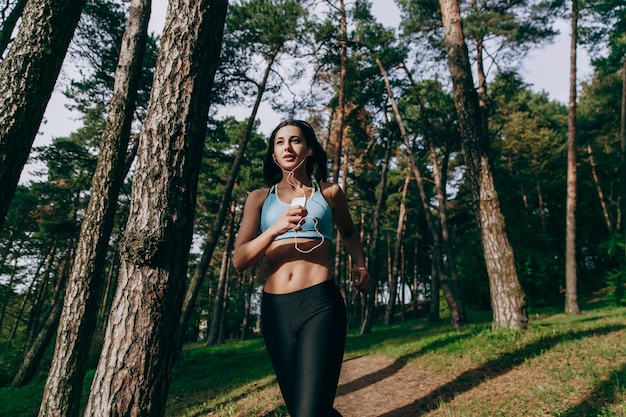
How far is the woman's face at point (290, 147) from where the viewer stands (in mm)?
2488

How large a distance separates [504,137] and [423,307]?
22146 mm

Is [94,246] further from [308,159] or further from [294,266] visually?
[294,266]

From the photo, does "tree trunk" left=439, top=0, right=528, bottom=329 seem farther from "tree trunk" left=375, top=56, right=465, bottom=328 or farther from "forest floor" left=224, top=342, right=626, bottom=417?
"tree trunk" left=375, top=56, right=465, bottom=328

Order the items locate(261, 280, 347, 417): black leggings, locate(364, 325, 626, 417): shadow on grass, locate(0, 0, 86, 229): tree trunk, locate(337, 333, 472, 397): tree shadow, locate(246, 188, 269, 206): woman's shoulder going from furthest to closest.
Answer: locate(337, 333, 472, 397): tree shadow, locate(364, 325, 626, 417): shadow on grass, locate(0, 0, 86, 229): tree trunk, locate(246, 188, 269, 206): woman's shoulder, locate(261, 280, 347, 417): black leggings

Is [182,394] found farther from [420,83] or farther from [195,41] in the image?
[420,83]

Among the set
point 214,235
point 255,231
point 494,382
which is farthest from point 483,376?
point 214,235

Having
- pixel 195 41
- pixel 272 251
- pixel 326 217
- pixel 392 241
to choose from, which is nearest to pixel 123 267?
pixel 272 251

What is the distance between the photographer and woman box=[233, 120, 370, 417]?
1967mm

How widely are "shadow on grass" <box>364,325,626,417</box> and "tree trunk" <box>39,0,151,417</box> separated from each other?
442 cm

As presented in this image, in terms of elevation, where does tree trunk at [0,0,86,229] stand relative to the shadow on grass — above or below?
above

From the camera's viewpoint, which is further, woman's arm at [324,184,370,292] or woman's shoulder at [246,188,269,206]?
woman's arm at [324,184,370,292]

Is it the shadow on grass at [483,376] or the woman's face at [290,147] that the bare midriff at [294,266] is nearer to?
the woman's face at [290,147]

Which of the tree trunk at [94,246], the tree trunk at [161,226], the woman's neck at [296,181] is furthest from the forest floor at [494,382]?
the tree trunk at [161,226]

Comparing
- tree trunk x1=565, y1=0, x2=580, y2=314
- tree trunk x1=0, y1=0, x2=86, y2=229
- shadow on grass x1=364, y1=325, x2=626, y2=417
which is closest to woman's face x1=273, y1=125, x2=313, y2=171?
tree trunk x1=0, y1=0, x2=86, y2=229
